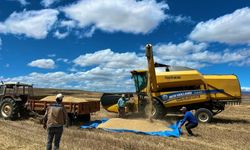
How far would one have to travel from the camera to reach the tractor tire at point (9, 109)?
1792 centimetres

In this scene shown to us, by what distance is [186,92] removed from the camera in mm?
19469

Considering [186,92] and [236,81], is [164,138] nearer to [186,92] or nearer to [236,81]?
[186,92]

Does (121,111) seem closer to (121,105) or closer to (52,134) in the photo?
(121,105)

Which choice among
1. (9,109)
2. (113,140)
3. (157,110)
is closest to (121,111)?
(157,110)

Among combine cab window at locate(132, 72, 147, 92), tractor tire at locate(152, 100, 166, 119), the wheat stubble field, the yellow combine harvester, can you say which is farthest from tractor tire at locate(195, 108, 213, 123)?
combine cab window at locate(132, 72, 147, 92)

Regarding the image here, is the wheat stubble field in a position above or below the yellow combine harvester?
below

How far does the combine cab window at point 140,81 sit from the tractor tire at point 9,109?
22.1 feet

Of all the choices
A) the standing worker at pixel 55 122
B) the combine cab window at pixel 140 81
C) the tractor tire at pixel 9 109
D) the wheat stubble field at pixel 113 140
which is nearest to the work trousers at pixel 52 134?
the standing worker at pixel 55 122

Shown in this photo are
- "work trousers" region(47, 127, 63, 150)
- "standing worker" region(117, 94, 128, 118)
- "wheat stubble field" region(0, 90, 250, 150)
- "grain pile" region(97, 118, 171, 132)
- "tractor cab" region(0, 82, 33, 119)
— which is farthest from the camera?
"standing worker" region(117, 94, 128, 118)

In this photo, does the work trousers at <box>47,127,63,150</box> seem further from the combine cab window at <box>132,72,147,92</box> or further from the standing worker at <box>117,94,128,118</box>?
the combine cab window at <box>132,72,147,92</box>

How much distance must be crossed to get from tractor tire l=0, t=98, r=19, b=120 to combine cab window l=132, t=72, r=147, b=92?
6748mm

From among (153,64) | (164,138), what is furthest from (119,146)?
(153,64)

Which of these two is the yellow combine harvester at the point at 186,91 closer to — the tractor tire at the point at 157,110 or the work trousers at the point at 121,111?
the tractor tire at the point at 157,110

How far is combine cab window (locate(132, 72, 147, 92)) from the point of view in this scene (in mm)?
19953
